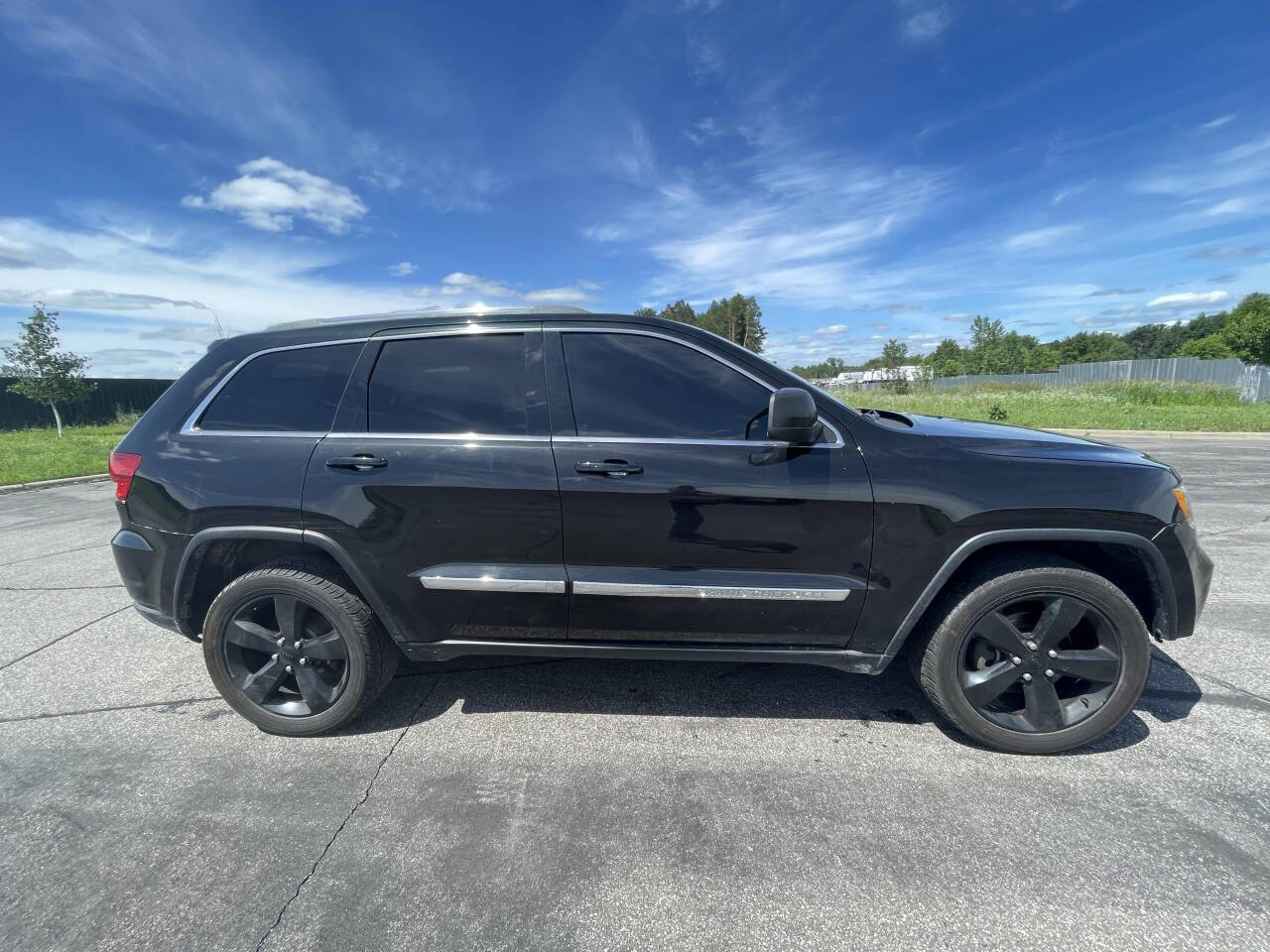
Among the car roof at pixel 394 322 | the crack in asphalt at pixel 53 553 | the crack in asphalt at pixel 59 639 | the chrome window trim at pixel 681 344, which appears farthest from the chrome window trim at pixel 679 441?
the crack in asphalt at pixel 53 553

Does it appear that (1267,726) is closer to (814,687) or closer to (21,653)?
→ (814,687)

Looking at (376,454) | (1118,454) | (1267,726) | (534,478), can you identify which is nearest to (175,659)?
(376,454)

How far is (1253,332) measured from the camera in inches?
1469

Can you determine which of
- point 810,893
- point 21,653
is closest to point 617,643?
point 810,893

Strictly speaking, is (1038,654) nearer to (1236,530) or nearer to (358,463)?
(358,463)

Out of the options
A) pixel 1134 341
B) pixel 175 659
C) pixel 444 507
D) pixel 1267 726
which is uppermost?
pixel 1134 341

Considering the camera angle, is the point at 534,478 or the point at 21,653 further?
the point at 21,653

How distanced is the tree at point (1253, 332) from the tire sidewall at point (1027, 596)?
50.4 meters

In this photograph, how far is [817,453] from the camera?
239 centimetres

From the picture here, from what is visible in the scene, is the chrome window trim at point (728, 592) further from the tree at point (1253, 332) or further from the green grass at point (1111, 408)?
the tree at point (1253, 332)

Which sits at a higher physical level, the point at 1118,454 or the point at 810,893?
the point at 1118,454

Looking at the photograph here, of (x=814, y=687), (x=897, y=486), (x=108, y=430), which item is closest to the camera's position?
(x=897, y=486)

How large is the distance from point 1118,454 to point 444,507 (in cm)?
295

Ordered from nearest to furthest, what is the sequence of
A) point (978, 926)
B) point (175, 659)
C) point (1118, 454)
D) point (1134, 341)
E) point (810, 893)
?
point (978, 926) < point (810, 893) < point (1118, 454) < point (175, 659) < point (1134, 341)
